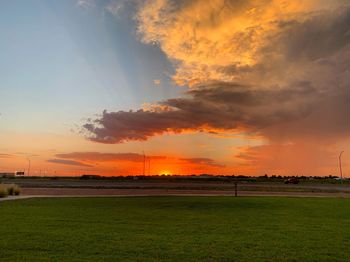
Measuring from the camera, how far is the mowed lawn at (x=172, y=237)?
369 inches

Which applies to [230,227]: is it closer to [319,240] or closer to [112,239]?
[319,240]

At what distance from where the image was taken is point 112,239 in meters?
11.4

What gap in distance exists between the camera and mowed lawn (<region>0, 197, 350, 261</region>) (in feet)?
30.8

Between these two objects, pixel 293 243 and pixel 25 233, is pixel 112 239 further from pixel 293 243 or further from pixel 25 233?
pixel 293 243

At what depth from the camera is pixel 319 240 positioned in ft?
37.7

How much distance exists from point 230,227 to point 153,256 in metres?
5.56

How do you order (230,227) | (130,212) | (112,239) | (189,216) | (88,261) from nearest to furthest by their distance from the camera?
(88,261) → (112,239) → (230,227) → (189,216) → (130,212)

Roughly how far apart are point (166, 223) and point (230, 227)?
8.96 feet

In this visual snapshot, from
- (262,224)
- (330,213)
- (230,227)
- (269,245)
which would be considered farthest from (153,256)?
(330,213)

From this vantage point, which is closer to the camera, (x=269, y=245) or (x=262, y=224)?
(x=269, y=245)

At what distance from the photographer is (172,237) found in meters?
11.8


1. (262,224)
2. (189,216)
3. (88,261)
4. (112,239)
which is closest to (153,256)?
(88,261)

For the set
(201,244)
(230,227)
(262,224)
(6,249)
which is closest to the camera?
(6,249)

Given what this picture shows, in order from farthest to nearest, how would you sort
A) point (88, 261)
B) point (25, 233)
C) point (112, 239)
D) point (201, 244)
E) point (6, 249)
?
point (25, 233) → point (112, 239) → point (201, 244) → point (6, 249) → point (88, 261)
